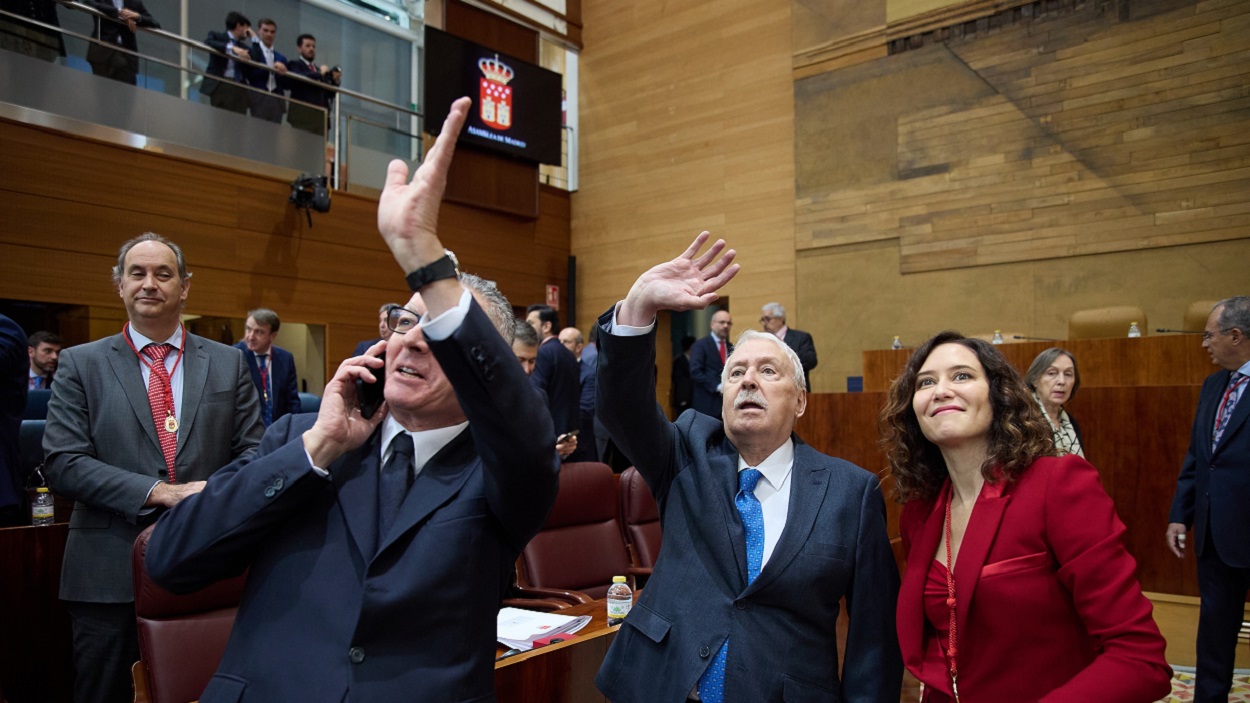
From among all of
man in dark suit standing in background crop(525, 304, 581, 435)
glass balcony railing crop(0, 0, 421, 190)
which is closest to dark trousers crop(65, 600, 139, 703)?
man in dark suit standing in background crop(525, 304, 581, 435)

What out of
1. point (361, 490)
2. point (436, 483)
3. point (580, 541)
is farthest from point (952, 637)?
point (580, 541)

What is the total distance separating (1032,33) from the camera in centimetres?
720

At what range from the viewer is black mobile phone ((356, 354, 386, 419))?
139cm

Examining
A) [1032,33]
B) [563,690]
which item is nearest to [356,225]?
[1032,33]

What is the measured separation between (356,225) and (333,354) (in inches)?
48.5

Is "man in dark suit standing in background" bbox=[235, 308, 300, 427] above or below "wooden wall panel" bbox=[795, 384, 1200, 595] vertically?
above

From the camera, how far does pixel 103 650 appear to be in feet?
7.20

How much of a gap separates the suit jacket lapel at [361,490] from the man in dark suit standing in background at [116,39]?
5.77 metres

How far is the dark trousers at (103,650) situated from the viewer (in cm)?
216

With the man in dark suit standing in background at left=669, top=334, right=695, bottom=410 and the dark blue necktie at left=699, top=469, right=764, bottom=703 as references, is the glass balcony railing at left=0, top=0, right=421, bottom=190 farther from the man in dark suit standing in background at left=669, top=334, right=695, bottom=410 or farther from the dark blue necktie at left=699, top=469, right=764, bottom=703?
the dark blue necktie at left=699, top=469, right=764, bottom=703

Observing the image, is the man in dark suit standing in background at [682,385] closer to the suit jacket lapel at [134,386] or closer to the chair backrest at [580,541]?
the chair backrest at [580,541]

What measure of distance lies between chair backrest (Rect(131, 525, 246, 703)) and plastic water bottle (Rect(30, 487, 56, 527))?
152cm

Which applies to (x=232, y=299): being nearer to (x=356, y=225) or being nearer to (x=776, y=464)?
(x=356, y=225)

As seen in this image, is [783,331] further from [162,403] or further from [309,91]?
[162,403]
